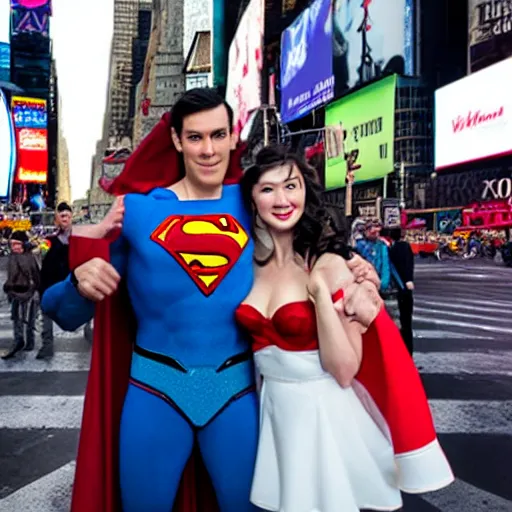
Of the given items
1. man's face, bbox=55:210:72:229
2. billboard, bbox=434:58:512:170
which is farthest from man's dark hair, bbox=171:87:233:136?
billboard, bbox=434:58:512:170

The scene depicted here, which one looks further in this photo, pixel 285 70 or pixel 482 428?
pixel 285 70

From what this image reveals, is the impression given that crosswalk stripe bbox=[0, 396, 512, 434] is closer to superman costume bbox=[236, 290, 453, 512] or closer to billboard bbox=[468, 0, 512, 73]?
superman costume bbox=[236, 290, 453, 512]

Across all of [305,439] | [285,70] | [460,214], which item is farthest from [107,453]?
[285,70]

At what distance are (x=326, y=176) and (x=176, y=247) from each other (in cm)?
3740

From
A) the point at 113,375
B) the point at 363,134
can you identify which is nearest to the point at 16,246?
the point at 113,375

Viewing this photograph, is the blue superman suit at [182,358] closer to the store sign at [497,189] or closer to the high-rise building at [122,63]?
the store sign at [497,189]

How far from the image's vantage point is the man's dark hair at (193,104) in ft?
7.22

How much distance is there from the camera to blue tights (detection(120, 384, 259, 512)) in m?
2.04

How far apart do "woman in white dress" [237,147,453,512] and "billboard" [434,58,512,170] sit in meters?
24.6

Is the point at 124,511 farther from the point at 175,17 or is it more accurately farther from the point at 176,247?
the point at 175,17

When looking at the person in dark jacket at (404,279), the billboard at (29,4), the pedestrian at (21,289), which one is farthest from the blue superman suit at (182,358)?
the billboard at (29,4)

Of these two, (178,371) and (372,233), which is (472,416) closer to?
(372,233)

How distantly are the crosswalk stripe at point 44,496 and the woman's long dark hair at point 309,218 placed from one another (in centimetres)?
202

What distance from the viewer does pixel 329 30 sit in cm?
3450
